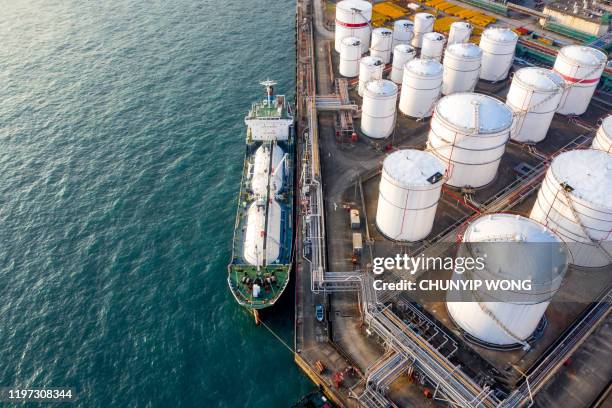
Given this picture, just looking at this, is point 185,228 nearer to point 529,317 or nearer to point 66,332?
point 66,332

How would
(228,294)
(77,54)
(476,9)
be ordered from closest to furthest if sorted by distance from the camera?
(228,294), (77,54), (476,9)

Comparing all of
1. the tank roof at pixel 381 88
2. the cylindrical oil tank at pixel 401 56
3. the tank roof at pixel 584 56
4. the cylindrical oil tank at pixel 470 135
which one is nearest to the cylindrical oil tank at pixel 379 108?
the tank roof at pixel 381 88

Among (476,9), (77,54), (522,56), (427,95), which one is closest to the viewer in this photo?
(427,95)

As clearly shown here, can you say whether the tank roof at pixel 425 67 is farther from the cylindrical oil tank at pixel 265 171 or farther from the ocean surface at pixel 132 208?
the ocean surface at pixel 132 208

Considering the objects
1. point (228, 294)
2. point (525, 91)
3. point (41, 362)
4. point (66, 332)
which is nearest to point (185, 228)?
point (228, 294)

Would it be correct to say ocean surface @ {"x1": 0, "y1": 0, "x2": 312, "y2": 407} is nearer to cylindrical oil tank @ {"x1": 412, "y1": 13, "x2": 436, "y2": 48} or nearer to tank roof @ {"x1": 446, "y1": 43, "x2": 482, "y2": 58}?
cylindrical oil tank @ {"x1": 412, "y1": 13, "x2": 436, "y2": 48}
